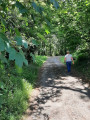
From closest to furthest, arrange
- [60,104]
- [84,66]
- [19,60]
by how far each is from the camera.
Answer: [19,60]
[60,104]
[84,66]

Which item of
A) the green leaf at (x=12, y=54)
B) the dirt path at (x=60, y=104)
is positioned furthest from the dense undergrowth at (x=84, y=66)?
the green leaf at (x=12, y=54)

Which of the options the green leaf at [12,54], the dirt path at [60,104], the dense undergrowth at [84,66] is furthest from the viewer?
the dense undergrowth at [84,66]

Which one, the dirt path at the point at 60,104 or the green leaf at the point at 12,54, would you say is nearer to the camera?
the green leaf at the point at 12,54

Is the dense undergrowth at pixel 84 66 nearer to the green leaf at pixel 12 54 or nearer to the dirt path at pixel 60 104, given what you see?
the dirt path at pixel 60 104

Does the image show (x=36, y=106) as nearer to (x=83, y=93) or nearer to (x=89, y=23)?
(x=83, y=93)

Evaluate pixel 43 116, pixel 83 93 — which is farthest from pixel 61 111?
pixel 83 93

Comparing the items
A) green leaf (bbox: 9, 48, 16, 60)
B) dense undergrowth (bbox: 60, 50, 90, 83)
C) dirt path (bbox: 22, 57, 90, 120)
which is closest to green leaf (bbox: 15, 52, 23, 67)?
green leaf (bbox: 9, 48, 16, 60)

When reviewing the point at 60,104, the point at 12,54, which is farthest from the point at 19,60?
the point at 60,104

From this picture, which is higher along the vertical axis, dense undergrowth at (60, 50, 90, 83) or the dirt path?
dense undergrowth at (60, 50, 90, 83)

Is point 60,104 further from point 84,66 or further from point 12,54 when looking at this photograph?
point 84,66

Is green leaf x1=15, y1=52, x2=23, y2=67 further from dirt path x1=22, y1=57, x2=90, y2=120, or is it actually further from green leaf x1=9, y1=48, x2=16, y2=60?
dirt path x1=22, y1=57, x2=90, y2=120

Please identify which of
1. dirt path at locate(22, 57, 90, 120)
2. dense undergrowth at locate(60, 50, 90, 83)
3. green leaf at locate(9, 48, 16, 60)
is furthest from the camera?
dense undergrowth at locate(60, 50, 90, 83)

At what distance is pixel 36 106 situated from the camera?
5.21 m

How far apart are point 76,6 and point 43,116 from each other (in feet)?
28.7
